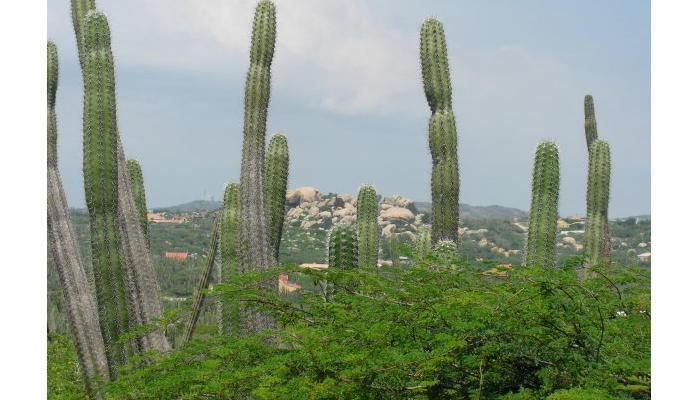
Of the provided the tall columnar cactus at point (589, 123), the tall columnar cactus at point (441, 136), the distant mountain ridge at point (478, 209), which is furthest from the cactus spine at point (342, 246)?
the distant mountain ridge at point (478, 209)

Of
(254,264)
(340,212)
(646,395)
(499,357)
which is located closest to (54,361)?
(254,264)

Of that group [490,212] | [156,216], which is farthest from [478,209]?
[156,216]

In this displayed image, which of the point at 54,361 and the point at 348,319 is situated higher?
the point at 348,319

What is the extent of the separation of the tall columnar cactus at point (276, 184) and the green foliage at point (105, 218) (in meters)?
2.66

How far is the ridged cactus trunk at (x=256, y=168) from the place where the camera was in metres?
10.8

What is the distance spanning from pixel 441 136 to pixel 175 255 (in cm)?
2463

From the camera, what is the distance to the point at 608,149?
13508 mm

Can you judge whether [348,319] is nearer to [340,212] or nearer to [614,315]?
[614,315]

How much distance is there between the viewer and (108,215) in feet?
31.4

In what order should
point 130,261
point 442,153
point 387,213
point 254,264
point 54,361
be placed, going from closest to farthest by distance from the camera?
point 130,261
point 254,264
point 442,153
point 54,361
point 387,213

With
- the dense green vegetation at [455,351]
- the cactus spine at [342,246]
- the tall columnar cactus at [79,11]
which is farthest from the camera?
the tall columnar cactus at [79,11]

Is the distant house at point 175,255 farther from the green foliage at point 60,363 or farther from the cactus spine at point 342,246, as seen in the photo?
the cactus spine at point 342,246

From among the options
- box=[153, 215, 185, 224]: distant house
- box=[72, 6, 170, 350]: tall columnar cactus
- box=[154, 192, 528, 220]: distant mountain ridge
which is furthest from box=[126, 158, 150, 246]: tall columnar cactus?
box=[154, 192, 528, 220]: distant mountain ridge
